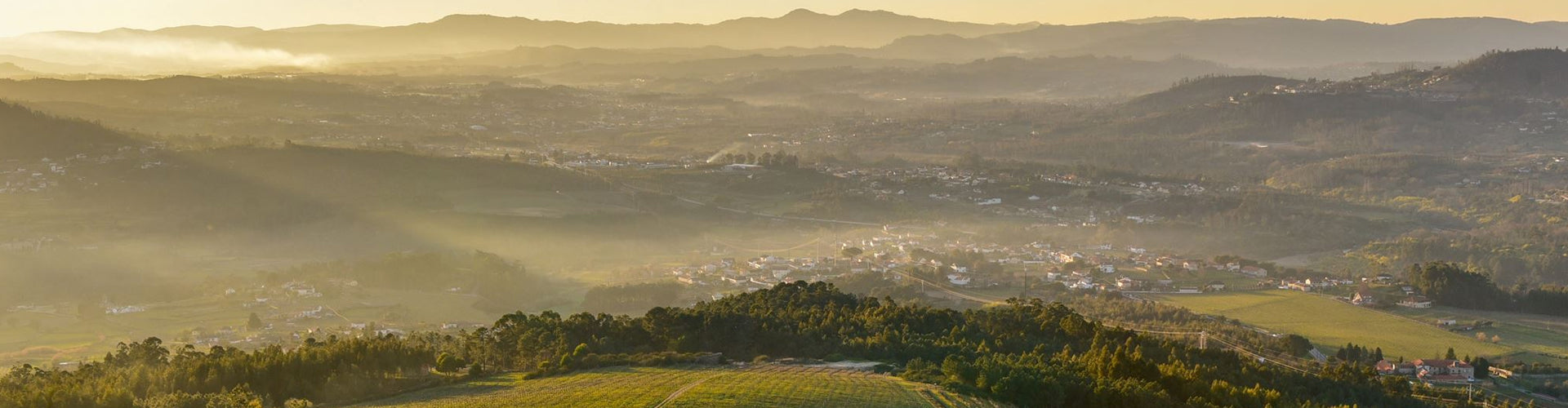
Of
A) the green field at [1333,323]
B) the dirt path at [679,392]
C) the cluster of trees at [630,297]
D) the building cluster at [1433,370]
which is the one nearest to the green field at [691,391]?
the dirt path at [679,392]

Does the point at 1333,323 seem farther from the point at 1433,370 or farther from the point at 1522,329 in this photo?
the point at 1433,370

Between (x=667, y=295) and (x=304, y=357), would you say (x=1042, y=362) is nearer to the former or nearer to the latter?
(x=304, y=357)

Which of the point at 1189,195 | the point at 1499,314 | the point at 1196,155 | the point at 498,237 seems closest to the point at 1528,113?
the point at 1196,155

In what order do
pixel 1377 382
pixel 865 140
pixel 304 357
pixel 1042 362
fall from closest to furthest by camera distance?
A: pixel 304 357
pixel 1042 362
pixel 1377 382
pixel 865 140

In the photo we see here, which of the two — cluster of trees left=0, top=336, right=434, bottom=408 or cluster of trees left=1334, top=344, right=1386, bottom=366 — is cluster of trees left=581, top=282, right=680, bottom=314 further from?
cluster of trees left=1334, top=344, right=1386, bottom=366

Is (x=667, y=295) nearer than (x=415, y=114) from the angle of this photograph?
Yes

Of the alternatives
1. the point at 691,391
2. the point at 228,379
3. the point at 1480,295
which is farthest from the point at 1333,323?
the point at 228,379

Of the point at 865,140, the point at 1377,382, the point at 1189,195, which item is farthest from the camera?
the point at 865,140
